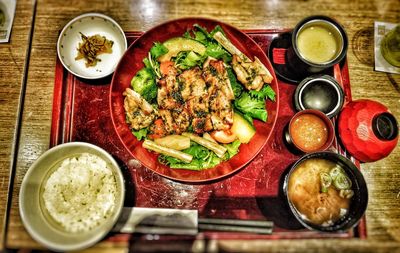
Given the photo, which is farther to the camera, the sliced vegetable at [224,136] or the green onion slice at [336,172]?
the sliced vegetable at [224,136]

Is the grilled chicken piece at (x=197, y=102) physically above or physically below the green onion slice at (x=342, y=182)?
above

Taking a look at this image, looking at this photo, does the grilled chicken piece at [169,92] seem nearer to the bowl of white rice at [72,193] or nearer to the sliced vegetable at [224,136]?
the sliced vegetable at [224,136]

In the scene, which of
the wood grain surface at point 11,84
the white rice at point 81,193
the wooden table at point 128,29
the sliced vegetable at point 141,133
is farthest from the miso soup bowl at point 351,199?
the wood grain surface at point 11,84

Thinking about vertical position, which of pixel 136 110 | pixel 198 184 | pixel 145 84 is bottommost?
pixel 198 184

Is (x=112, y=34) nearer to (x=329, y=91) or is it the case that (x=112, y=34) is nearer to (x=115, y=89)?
(x=115, y=89)

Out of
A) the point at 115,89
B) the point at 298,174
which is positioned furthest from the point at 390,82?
the point at 115,89

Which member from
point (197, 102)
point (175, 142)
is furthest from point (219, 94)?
point (175, 142)

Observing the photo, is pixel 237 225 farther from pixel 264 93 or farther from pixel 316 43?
pixel 316 43
